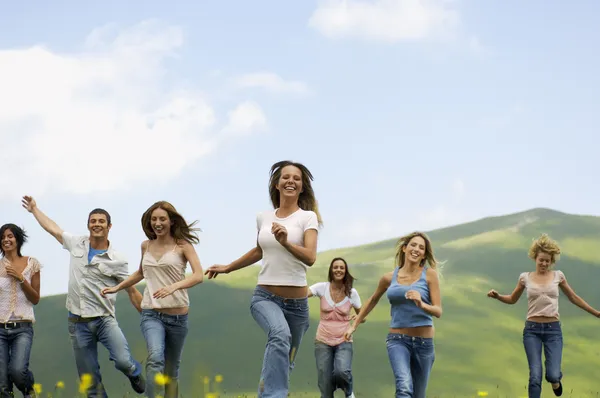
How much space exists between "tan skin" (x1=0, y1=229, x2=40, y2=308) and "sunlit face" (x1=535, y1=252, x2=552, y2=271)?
6.72m

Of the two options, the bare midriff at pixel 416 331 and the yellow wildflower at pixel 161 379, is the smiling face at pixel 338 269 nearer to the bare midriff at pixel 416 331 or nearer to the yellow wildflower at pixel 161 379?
the bare midriff at pixel 416 331

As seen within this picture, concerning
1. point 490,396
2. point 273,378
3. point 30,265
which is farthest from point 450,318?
point 273,378

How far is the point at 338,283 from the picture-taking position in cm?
1259

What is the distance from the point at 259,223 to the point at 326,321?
417cm

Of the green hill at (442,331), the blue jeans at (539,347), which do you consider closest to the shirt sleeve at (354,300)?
the blue jeans at (539,347)

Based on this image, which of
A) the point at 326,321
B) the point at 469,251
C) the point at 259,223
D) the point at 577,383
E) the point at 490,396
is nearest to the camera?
the point at 259,223

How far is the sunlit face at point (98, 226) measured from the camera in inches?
395

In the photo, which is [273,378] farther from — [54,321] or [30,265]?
[54,321]

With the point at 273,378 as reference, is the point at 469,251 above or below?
above

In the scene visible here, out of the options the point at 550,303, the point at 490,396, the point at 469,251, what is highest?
the point at 469,251

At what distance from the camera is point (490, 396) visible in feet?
80.6

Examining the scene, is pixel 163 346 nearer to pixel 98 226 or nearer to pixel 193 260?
pixel 193 260

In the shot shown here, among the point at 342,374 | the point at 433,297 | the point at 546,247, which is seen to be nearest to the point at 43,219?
the point at 342,374

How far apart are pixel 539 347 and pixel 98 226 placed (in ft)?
20.5
